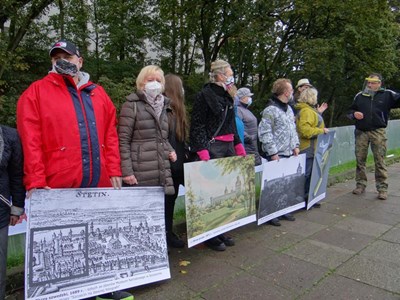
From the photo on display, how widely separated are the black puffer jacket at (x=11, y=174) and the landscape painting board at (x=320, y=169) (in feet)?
13.2

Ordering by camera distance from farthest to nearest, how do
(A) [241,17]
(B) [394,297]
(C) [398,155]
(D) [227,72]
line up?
1. (A) [241,17]
2. (C) [398,155]
3. (D) [227,72]
4. (B) [394,297]

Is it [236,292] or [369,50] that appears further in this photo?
[369,50]

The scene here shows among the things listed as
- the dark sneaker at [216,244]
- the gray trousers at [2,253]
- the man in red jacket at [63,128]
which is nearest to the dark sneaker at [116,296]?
the man in red jacket at [63,128]

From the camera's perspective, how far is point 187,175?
3389 millimetres

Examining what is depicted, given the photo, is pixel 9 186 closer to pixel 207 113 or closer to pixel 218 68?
pixel 207 113

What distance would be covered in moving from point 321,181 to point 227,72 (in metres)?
2.76

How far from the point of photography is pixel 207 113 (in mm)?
3686

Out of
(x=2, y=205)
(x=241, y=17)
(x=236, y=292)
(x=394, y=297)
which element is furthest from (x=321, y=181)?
(x=241, y=17)

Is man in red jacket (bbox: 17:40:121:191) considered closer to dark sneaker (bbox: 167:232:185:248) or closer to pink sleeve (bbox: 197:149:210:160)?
pink sleeve (bbox: 197:149:210:160)

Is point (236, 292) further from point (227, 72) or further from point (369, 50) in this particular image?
point (369, 50)

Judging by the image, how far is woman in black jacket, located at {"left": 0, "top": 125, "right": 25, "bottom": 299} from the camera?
2275mm

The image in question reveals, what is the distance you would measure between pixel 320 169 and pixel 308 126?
28.9 inches

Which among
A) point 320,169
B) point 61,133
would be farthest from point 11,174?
point 320,169

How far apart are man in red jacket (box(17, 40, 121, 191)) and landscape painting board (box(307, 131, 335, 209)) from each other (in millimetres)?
3484
